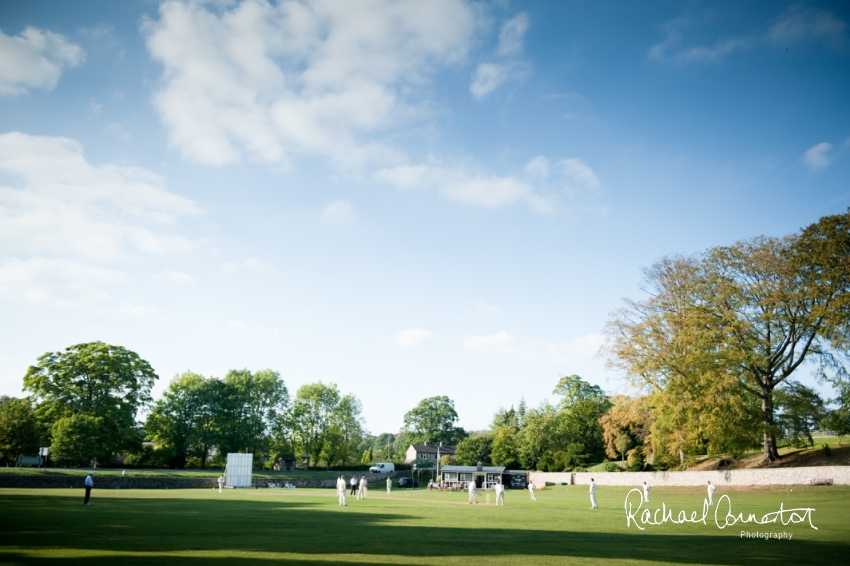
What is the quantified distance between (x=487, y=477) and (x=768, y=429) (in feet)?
133

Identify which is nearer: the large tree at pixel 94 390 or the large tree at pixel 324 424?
the large tree at pixel 94 390

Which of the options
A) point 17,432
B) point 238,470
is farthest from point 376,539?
point 17,432

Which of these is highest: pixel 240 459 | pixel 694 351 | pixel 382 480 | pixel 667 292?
pixel 667 292

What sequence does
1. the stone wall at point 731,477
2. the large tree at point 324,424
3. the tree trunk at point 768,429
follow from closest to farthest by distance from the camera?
the stone wall at point 731,477, the tree trunk at point 768,429, the large tree at point 324,424

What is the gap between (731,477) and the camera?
46188 millimetres

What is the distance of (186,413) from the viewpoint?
73.8 metres

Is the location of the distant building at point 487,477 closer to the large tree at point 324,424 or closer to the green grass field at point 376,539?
the large tree at point 324,424

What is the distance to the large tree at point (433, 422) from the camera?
123 m

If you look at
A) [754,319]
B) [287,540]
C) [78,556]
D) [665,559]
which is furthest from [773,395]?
[78,556]

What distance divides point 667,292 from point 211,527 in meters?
49.1

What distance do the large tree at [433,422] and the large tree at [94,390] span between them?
6941 cm

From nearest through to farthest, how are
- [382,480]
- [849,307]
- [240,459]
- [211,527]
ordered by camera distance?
[211,527] < [849,307] < [240,459] < [382,480]

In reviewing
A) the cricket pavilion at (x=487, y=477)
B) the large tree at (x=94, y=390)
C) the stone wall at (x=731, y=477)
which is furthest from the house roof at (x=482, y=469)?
the large tree at (x=94, y=390)

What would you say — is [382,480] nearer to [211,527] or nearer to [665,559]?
[211,527]
